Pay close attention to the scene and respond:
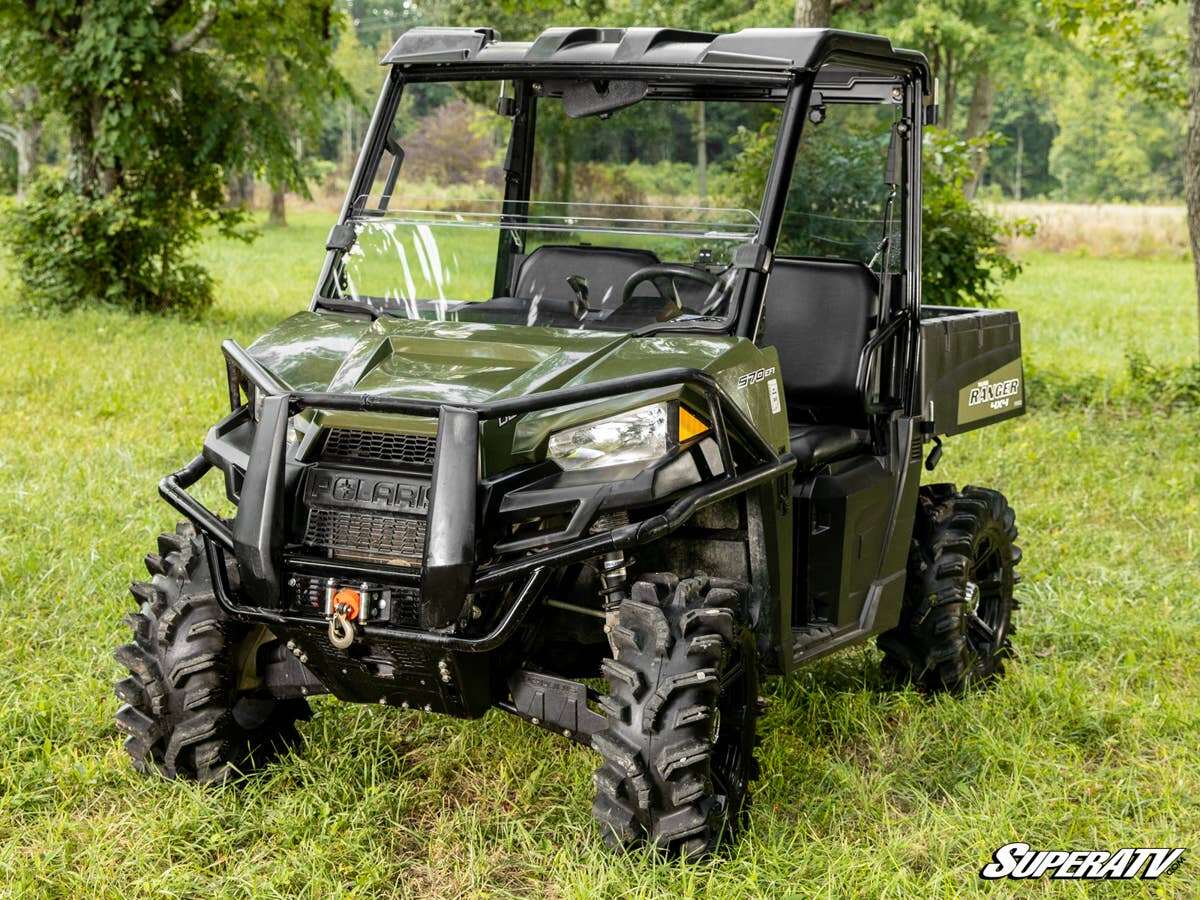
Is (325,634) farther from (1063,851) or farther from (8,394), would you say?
(8,394)

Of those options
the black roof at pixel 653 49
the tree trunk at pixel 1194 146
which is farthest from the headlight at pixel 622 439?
the tree trunk at pixel 1194 146

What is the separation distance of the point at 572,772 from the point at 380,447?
123cm

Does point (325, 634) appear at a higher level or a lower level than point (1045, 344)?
higher

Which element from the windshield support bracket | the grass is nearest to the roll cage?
the windshield support bracket

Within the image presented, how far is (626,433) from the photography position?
12.1 ft

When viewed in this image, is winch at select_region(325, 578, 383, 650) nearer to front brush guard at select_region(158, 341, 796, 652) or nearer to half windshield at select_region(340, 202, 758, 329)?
front brush guard at select_region(158, 341, 796, 652)

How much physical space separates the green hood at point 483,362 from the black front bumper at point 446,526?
9 centimetres

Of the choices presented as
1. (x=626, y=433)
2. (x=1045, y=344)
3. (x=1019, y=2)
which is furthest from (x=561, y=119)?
(x=1019, y=2)

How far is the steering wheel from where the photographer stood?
4328 mm

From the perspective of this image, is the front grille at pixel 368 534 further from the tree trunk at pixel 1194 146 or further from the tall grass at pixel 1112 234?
the tall grass at pixel 1112 234

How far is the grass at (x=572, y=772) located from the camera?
12.5ft

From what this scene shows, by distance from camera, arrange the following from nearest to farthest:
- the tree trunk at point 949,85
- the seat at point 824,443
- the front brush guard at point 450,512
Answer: the front brush guard at point 450,512
the seat at point 824,443
the tree trunk at point 949,85

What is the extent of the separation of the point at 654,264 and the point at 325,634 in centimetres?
160

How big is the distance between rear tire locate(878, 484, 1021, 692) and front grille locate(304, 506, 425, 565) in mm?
2175
